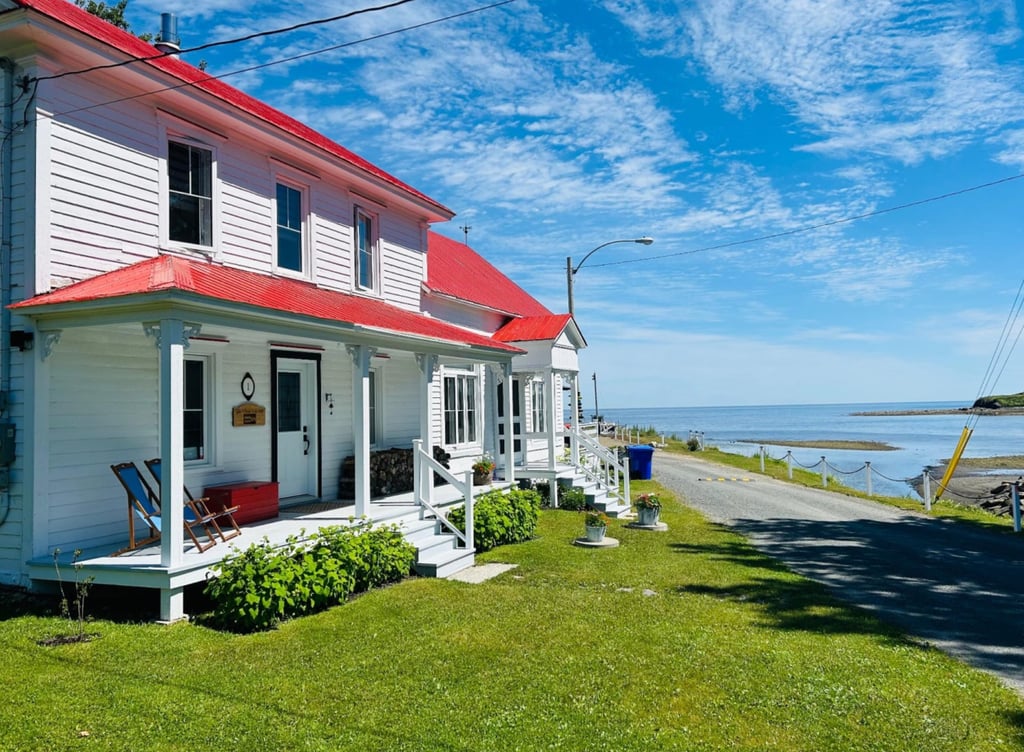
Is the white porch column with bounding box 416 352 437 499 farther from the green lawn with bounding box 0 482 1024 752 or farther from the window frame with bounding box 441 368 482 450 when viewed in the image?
the window frame with bounding box 441 368 482 450

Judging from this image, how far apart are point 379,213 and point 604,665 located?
10.4m

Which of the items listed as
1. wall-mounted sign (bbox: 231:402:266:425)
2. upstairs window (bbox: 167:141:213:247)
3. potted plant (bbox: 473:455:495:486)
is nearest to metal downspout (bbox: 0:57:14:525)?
upstairs window (bbox: 167:141:213:247)

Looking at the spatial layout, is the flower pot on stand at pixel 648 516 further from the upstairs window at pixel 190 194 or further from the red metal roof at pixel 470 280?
the upstairs window at pixel 190 194

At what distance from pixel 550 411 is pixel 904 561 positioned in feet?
25.5

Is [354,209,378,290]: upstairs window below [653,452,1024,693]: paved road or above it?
above

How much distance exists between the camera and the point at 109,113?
8.66m

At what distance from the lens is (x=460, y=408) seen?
1684cm

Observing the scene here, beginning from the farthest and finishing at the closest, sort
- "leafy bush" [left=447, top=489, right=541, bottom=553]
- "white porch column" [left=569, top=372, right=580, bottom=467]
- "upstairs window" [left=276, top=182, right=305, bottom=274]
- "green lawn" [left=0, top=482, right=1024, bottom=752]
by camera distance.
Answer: "white porch column" [left=569, top=372, right=580, bottom=467], "upstairs window" [left=276, top=182, right=305, bottom=274], "leafy bush" [left=447, top=489, right=541, bottom=553], "green lawn" [left=0, top=482, right=1024, bottom=752]

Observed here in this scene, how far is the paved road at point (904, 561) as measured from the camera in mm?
7402

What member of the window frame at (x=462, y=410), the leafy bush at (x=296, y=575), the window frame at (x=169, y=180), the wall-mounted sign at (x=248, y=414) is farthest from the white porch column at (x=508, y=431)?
the window frame at (x=169, y=180)

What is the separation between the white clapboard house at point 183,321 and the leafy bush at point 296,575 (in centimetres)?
49

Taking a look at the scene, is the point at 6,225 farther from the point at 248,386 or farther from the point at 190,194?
the point at 248,386

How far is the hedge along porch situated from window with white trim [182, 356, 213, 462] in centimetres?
2

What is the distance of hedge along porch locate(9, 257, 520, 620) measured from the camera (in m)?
7.31
